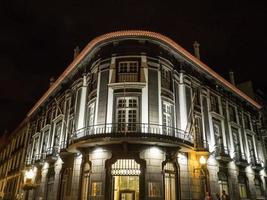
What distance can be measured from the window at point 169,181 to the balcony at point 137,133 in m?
1.84

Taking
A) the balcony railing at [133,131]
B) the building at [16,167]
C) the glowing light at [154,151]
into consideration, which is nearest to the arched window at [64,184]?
the balcony railing at [133,131]

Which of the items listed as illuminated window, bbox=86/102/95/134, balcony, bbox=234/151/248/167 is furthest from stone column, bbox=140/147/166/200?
balcony, bbox=234/151/248/167

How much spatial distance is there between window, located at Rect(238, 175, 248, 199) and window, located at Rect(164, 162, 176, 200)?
30.5 feet

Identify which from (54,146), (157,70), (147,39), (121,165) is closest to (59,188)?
(54,146)

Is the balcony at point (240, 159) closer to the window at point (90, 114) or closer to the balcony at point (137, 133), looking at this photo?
the balcony at point (137, 133)

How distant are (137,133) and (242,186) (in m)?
13.6

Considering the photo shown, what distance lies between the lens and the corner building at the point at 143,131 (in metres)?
15.9

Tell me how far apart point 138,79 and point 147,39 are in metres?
3.47

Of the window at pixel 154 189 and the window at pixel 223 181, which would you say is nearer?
the window at pixel 154 189

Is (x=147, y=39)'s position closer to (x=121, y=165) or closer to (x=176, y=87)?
(x=176, y=87)

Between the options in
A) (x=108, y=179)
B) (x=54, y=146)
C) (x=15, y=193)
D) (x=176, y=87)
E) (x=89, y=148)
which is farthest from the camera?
(x=15, y=193)

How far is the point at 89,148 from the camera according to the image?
671 inches

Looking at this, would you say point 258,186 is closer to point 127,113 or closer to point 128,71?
point 127,113

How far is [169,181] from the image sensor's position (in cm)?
1644
